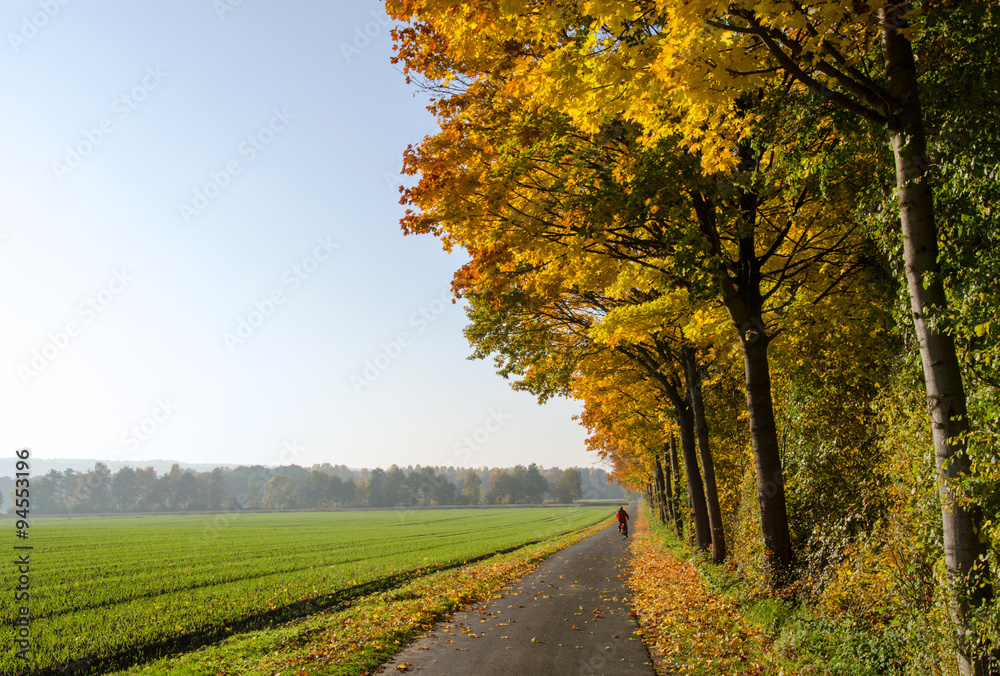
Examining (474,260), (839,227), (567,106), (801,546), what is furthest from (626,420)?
(567,106)

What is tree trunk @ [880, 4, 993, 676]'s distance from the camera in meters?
4.18

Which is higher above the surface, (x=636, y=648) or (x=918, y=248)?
(x=918, y=248)

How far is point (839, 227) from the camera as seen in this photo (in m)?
9.33

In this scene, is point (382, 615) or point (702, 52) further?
point (382, 615)

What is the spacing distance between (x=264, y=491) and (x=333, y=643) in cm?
19179

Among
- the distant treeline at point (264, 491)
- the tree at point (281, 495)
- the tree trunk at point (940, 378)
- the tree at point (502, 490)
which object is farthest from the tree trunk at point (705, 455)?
the tree at point (281, 495)

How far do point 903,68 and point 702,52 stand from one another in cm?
173

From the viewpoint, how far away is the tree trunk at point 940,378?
418cm

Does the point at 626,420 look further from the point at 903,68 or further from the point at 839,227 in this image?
the point at 903,68

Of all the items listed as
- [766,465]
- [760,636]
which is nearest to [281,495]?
[766,465]

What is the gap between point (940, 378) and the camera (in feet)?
14.1

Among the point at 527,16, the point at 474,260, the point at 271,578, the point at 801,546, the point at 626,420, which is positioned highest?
the point at 527,16

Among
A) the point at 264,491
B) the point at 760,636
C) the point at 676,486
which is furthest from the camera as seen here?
the point at 264,491

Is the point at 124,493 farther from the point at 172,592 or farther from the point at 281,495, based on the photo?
the point at 172,592
